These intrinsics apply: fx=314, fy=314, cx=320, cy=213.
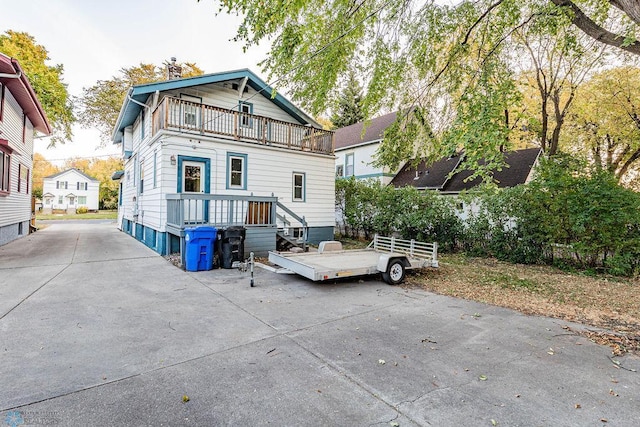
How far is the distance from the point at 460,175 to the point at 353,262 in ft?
44.1

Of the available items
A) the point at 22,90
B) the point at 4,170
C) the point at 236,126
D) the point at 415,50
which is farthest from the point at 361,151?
the point at 4,170

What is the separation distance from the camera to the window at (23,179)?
13.6 m

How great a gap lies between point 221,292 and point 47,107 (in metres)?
19.7

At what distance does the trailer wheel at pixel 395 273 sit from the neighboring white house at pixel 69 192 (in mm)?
50664

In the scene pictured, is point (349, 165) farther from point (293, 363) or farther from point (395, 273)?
point (293, 363)

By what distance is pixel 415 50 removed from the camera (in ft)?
26.9

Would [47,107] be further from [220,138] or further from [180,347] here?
[180,347]

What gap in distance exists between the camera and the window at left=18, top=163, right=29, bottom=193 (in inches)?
536

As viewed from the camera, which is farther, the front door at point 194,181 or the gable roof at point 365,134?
the gable roof at point 365,134

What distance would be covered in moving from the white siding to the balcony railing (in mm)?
5619

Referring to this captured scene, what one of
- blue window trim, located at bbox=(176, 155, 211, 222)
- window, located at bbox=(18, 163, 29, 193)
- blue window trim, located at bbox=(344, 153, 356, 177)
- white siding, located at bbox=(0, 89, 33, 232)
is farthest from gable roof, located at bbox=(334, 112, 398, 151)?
window, located at bbox=(18, 163, 29, 193)

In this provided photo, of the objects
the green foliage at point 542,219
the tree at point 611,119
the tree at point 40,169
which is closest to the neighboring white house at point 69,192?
the tree at point 40,169

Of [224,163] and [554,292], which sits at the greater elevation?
[224,163]

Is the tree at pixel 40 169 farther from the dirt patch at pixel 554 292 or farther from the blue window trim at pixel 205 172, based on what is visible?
the dirt patch at pixel 554 292
